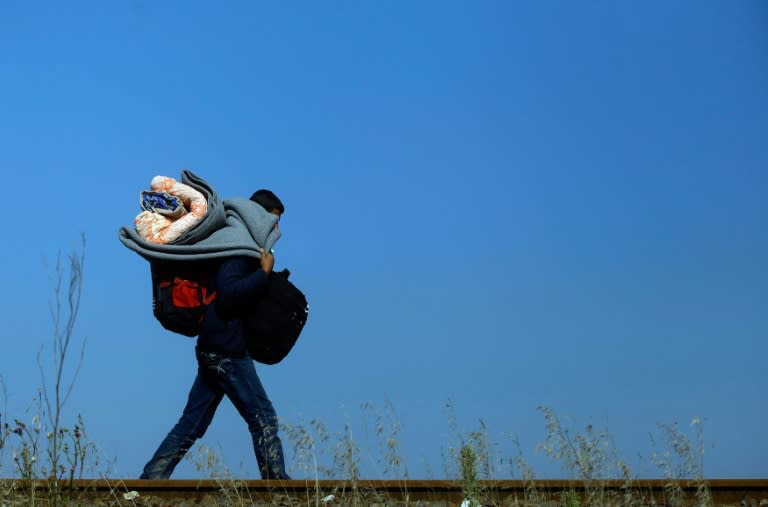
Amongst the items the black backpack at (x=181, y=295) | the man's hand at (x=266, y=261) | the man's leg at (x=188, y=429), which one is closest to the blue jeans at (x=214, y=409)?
the man's leg at (x=188, y=429)

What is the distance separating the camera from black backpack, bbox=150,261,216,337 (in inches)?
310

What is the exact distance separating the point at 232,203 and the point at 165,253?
76 cm

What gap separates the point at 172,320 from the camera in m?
7.88

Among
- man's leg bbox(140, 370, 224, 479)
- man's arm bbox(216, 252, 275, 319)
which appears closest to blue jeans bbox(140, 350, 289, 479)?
man's leg bbox(140, 370, 224, 479)

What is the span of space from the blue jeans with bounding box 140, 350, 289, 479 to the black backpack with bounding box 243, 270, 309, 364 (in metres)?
0.18

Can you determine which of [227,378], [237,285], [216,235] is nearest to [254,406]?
[227,378]

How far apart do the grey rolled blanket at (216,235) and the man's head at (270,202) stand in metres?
0.11

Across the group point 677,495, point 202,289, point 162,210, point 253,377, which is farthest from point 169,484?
point 677,495

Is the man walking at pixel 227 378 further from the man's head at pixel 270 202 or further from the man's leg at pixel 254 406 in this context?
the man's head at pixel 270 202

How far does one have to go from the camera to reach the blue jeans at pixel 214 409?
7.59m

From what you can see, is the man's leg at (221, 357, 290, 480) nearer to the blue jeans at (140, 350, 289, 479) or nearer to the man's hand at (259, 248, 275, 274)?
the blue jeans at (140, 350, 289, 479)

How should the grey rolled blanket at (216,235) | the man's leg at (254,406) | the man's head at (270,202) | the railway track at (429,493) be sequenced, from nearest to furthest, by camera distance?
the railway track at (429,493) → the man's leg at (254,406) → the grey rolled blanket at (216,235) → the man's head at (270,202)

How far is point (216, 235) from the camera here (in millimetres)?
8008

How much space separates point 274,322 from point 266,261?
1.63 ft
